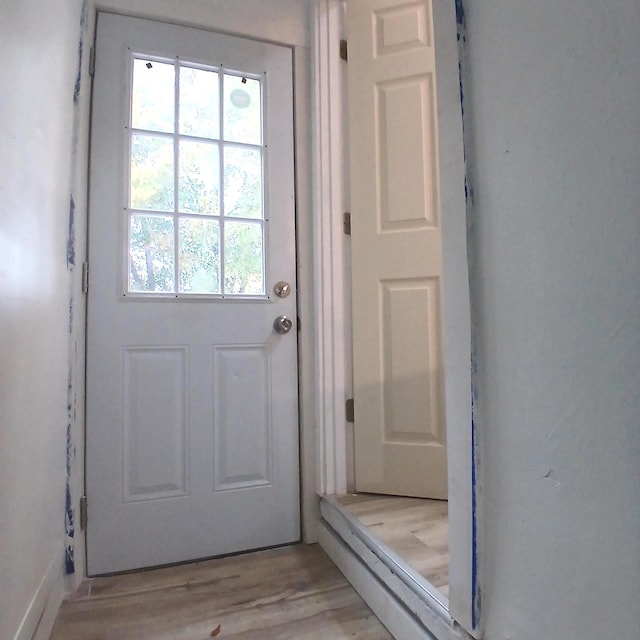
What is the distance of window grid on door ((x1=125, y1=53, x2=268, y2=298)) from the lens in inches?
60.2

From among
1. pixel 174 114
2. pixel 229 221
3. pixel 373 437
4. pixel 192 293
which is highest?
pixel 174 114

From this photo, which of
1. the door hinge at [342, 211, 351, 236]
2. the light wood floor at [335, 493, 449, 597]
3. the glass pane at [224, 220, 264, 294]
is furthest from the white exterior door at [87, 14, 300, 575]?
the light wood floor at [335, 493, 449, 597]

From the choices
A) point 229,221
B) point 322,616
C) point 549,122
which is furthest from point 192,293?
point 549,122

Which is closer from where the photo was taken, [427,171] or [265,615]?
[265,615]

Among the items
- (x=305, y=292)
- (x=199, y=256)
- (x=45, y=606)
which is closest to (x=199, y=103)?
(x=199, y=256)

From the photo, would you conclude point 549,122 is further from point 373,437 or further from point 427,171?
point 373,437

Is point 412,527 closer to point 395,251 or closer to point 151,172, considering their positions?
A: point 395,251

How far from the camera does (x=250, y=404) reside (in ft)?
5.27

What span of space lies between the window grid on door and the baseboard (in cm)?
89

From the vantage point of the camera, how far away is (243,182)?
5.45ft

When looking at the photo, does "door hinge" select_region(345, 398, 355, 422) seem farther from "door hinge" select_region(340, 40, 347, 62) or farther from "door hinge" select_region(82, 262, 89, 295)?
"door hinge" select_region(340, 40, 347, 62)

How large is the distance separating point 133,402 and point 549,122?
4.80ft

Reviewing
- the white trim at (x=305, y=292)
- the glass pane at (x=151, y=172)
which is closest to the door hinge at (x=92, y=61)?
the glass pane at (x=151, y=172)

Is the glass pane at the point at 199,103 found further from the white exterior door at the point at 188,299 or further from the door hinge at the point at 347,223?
the door hinge at the point at 347,223
